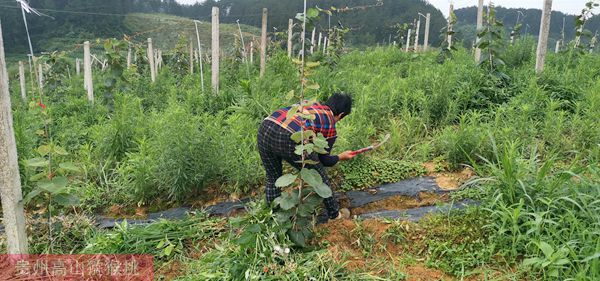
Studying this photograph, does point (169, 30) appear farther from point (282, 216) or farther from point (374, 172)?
point (282, 216)

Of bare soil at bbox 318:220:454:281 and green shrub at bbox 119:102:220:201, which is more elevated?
green shrub at bbox 119:102:220:201

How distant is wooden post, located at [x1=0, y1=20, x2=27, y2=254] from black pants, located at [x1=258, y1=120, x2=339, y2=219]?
6.01 ft

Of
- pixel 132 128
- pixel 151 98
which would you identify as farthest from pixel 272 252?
pixel 151 98

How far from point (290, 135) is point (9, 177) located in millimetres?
2099

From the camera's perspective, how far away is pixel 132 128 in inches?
210

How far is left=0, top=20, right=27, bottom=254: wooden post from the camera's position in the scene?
2861mm

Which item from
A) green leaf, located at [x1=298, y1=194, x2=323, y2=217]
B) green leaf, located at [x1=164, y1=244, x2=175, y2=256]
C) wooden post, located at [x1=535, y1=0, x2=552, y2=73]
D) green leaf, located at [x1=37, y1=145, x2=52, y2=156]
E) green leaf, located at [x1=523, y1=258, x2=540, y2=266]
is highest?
wooden post, located at [x1=535, y1=0, x2=552, y2=73]

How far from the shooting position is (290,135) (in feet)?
10.9

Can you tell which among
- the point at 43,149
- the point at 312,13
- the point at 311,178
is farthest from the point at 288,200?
the point at 43,149

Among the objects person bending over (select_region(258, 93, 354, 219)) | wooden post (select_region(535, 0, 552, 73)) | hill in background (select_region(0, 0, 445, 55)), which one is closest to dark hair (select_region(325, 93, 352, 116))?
person bending over (select_region(258, 93, 354, 219))

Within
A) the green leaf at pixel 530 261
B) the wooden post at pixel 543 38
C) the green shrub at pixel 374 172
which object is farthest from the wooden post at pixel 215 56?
the green leaf at pixel 530 261

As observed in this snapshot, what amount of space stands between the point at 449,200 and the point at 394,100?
206 centimetres

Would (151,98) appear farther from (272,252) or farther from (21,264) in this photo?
(272,252)

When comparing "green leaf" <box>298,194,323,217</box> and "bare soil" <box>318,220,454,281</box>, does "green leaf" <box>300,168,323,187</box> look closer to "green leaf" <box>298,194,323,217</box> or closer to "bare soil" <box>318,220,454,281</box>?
"green leaf" <box>298,194,323,217</box>
